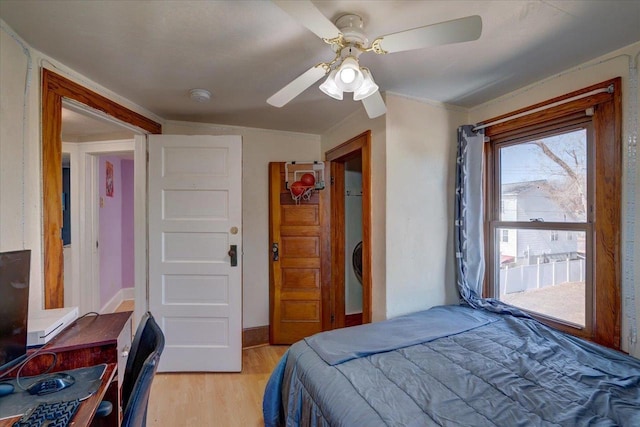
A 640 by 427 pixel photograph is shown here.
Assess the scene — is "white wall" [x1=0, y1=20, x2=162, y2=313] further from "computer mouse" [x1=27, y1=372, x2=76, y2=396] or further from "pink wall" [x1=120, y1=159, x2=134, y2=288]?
"pink wall" [x1=120, y1=159, x2=134, y2=288]

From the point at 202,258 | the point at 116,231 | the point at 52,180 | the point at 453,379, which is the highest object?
the point at 52,180

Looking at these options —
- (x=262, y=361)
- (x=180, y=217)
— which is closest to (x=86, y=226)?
(x=180, y=217)

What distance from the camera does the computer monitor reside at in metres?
1.03

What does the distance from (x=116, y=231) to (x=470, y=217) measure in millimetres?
4464

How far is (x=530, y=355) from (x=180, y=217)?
252cm

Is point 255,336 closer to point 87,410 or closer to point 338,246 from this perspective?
point 338,246

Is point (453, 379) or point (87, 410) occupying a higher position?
point (87, 410)

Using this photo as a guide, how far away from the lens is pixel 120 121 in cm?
212

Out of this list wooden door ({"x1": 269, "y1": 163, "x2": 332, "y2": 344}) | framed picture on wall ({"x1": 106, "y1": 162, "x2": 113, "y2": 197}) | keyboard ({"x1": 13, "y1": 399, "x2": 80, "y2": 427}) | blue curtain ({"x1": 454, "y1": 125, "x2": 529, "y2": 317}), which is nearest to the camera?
keyboard ({"x1": 13, "y1": 399, "x2": 80, "y2": 427})

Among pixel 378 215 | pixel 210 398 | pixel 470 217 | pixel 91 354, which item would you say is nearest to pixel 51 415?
pixel 91 354

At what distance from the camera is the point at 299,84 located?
142cm

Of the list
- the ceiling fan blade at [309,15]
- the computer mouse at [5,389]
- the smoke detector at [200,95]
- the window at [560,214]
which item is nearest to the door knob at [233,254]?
the smoke detector at [200,95]

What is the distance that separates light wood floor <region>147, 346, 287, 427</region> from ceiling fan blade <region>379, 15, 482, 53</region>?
225 centimetres

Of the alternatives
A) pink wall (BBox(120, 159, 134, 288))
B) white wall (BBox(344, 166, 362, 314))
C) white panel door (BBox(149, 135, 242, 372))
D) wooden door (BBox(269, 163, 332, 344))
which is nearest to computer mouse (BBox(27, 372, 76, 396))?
white panel door (BBox(149, 135, 242, 372))
